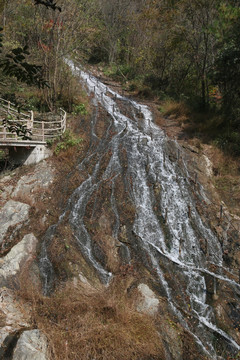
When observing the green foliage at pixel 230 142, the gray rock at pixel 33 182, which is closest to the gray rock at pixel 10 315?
the gray rock at pixel 33 182

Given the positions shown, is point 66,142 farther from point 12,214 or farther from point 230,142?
point 230,142

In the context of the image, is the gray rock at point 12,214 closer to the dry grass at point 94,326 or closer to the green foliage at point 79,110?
the dry grass at point 94,326

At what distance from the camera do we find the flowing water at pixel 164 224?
23.4 ft

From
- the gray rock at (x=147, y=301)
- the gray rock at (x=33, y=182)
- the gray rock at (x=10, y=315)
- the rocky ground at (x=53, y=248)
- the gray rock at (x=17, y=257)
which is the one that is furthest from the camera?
the gray rock at (x=33, y=182)

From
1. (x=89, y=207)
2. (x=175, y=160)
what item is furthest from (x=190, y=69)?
(x=89, y=207)

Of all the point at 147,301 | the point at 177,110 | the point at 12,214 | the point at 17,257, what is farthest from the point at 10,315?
the point at 177,110

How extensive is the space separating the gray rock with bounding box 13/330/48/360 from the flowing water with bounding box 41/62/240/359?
2243 mm

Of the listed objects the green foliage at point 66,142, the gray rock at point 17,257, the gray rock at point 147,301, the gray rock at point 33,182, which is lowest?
the gray rock at point 17,257

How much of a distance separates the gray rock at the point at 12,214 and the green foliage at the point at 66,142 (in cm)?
385

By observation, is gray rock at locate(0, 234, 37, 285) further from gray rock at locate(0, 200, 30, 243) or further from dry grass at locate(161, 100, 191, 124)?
dry grass at locate(161, 100, 191, 124)

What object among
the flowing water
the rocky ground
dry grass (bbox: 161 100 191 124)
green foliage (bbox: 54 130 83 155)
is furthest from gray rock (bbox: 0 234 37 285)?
dry grass (bbox: 161 100 191 124)

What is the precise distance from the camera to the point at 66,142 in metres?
13.3

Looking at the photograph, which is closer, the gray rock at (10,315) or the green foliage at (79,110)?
the gray rock at (10,315)

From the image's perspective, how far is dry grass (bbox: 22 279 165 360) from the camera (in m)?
4.92
